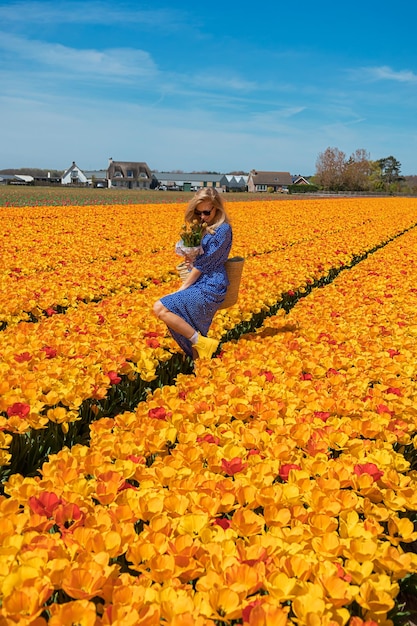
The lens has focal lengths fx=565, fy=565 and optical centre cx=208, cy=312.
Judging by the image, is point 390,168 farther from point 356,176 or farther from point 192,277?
point 192,277

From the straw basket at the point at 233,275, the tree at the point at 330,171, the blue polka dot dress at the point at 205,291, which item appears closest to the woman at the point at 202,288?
the blue polka dot dress at the point at 205,291

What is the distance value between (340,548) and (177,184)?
150 m

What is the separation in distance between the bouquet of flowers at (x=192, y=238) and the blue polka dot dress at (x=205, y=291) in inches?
3.5

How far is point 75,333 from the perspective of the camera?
17.4 ft

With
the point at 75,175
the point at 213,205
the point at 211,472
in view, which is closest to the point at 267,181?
the point at 75,175

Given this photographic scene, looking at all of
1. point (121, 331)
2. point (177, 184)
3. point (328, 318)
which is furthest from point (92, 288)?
point (177, 184)

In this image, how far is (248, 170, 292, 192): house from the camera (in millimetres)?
135250

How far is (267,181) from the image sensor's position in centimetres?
13675

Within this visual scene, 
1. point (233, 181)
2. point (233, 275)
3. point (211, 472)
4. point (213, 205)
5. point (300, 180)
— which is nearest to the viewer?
point (211, 472)

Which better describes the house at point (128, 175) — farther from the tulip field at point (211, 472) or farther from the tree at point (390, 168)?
the tulip field at point (211, 472)

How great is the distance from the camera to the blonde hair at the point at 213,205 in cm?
524

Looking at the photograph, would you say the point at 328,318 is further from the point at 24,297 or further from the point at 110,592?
the point at 110,592

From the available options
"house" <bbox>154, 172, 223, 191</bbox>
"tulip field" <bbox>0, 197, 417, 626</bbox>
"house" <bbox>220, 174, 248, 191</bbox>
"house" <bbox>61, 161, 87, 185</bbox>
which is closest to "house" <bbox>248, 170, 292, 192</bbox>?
"house" <bbox>220, 174, 248, 191</bbox>

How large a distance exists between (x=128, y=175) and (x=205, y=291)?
407 ft
